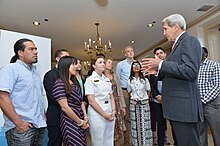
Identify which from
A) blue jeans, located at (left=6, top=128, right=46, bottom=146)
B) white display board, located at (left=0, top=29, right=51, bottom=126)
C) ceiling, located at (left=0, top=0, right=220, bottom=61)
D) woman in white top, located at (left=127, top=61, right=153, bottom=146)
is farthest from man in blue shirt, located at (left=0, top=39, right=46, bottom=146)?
ceiling, located at (left=0, top=0, right=220, bottom=61)

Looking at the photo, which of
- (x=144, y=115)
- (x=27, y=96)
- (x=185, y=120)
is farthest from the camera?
(x=144, y=115)

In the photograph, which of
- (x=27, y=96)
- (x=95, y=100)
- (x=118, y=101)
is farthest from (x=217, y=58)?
(x=27, y=96)

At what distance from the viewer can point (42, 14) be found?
13.4 ft

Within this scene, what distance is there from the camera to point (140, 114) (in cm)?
255

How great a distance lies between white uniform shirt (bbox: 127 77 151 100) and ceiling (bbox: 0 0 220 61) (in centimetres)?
181

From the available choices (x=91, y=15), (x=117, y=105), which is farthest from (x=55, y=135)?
(x=91, y=15)

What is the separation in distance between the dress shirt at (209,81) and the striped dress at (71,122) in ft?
4.82

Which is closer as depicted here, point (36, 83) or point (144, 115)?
point (36, 83)

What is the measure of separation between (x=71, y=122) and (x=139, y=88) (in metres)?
1.25

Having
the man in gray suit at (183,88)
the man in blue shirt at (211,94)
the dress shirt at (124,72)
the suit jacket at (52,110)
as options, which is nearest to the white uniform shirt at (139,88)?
the dress shirt at (124,72)

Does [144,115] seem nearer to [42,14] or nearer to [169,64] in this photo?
[169,64]

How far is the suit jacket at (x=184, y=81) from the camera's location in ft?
3.89

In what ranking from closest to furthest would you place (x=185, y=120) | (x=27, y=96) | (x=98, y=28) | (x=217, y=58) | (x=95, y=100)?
(x=185, y=120), (x=27, y=96), (x=95, y=100), (x=217, y=58), (x=98, y=28)

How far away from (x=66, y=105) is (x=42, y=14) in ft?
10.3
